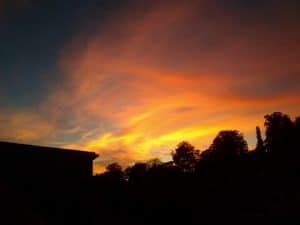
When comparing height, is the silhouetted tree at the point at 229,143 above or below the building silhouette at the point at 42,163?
above

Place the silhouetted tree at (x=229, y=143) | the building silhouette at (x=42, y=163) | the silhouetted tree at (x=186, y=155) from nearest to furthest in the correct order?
the building silhouette at (x=42, y=163) < the silhouetted tree at (x=229, y=143) < the silhouetted tree at (x=186, y=155)

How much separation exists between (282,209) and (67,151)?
1285 centimetres

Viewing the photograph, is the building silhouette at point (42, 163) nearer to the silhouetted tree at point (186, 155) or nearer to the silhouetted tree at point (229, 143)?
the silhouetted tree at point (229, 143)

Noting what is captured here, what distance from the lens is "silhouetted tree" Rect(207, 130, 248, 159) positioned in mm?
62500

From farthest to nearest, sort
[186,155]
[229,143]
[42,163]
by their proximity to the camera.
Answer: [186,155]
[229,143]
[42,163]

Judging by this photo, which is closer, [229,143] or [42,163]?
[42,163]

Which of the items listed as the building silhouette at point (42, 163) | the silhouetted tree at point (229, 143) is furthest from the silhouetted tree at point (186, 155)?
the building silhouette at point (42, 163)

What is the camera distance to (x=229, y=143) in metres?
63.8

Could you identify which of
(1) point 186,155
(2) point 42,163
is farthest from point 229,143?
(2) point 42,163

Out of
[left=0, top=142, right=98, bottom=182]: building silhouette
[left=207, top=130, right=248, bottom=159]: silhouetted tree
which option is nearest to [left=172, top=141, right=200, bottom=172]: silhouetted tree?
[left=207, top=130, right=248, bottom=159]: silhouetted tree

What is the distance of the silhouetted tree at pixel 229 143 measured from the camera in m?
62.5

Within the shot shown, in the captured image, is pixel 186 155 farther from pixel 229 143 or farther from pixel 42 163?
pixel 42 163

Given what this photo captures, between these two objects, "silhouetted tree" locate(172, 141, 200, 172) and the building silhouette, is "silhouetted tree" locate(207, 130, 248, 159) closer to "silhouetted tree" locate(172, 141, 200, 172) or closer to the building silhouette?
"silhouetted tree" locate(172, 141, 200, 172)

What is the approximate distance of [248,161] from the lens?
33688 mm
